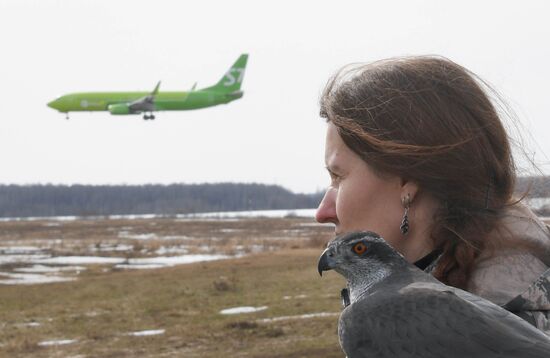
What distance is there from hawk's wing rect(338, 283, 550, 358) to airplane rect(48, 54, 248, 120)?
294 ft

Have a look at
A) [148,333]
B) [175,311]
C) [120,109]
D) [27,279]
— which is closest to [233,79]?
[120,109]

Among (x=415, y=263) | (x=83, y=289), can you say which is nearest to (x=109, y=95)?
(x=83, y=289)

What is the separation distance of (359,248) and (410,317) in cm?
44

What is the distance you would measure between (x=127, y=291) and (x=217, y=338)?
12.6 m

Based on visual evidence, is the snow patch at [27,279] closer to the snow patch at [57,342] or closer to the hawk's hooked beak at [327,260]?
the snow patch at [57,342]

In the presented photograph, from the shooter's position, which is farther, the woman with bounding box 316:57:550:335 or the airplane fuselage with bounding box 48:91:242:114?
the airplane fuselage with bounding box 48:91:242:114

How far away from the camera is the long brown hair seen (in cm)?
305

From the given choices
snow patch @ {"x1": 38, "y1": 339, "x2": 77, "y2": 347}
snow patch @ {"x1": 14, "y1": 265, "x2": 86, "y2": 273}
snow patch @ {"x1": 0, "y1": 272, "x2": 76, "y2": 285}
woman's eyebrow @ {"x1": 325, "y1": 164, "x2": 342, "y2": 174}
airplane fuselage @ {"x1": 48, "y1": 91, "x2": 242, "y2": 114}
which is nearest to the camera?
woman's eyebrow @ {"x1": 325, "y1": 164, "x2": 342, "y2": 174}

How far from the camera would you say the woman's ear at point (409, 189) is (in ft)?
10.3

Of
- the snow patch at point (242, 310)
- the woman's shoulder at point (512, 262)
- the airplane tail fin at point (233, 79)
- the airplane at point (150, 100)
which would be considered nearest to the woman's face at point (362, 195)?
the woman's shoulder at point (512, 262)

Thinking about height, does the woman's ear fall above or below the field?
above

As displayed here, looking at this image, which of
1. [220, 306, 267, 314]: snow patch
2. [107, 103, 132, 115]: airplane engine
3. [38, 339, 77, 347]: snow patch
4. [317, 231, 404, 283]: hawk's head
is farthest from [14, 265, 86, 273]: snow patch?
[107, 103, 132, 115]: airplane engine

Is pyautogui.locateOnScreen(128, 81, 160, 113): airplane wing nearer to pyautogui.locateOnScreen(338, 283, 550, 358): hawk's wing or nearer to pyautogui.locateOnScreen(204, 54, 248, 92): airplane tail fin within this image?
pyautogui.locateOnScreen(204, 54, 248, 92): airplane tail fin

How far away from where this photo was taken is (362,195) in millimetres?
3197
